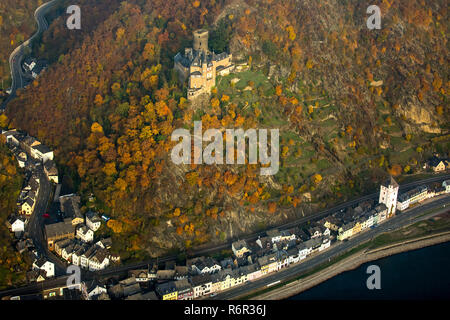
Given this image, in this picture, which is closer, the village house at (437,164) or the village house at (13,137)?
the village house at (13,137)

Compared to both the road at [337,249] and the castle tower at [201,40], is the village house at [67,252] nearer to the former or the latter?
the road at [337,249]

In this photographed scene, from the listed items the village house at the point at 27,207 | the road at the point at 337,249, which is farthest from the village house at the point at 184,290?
the village house at the point at 27,207

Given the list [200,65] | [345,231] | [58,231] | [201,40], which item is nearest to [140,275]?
[58,231]

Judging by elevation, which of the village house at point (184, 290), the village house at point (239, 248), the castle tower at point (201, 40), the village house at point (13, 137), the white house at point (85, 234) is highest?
the castle tower at point (201, 40)

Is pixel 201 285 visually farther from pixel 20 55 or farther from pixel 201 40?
pixel 20 55

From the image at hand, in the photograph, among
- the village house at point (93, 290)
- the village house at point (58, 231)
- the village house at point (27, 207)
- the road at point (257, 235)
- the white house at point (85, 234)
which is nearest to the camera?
the village house at point (93, 290)

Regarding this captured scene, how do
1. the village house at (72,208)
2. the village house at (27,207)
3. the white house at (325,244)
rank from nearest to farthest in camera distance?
the village house at (72,208) < the village house at (27,207) < the white house at (325,244)

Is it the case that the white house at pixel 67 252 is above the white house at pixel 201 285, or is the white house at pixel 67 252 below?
above

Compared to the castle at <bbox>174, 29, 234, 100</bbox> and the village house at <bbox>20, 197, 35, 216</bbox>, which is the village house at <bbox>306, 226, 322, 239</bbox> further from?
the village house at <bbox>20, 197, 35, 216</bbox>
